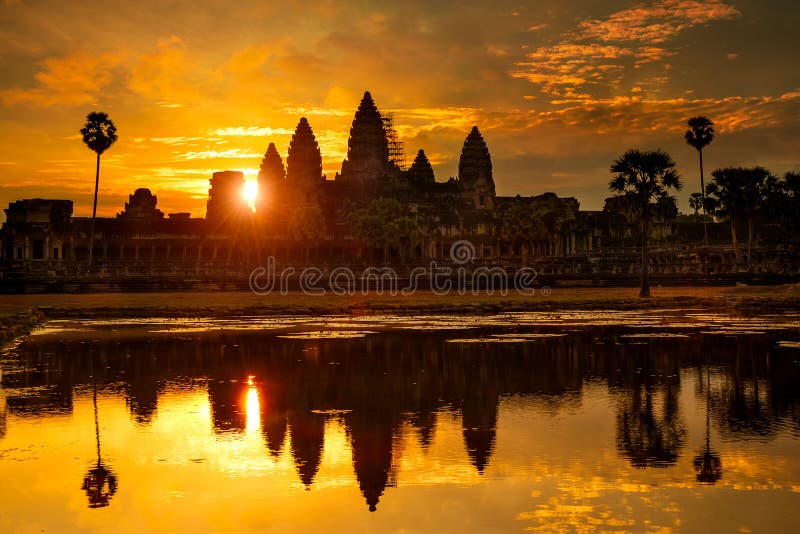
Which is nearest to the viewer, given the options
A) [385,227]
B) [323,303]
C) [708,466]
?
[708,466]

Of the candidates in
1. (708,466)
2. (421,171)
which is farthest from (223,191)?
(708,466)

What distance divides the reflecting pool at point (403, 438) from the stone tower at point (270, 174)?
13502 cm

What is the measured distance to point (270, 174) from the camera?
165875 millimetres

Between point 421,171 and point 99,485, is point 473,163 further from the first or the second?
point 99,485

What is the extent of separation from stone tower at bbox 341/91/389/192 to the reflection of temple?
135 m

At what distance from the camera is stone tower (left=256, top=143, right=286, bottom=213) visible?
532ft

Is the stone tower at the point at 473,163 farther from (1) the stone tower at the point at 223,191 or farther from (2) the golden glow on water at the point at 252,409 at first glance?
(2) the golden glow on water at the point at 252,409

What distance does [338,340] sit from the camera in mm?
31062

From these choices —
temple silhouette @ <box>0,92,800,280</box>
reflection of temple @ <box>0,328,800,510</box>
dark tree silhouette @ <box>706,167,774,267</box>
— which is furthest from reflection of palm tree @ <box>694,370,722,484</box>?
dark tree silhouette @ <box>706,167,774,267</box>

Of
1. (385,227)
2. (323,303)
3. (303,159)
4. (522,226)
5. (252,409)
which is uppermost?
(303,159)

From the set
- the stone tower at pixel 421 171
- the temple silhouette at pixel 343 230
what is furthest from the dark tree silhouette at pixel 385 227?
the stone tower at pixel 421 171

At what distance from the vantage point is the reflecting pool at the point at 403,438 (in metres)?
10.3

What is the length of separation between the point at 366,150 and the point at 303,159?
1254 centimetres

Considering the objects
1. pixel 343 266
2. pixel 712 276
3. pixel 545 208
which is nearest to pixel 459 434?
pixel 712 276
